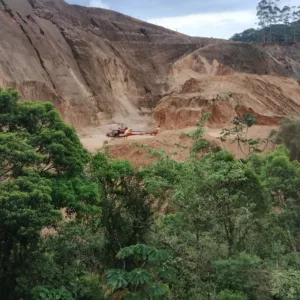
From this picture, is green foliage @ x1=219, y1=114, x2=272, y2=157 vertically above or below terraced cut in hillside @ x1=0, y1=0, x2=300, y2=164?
below

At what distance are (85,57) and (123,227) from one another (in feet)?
105

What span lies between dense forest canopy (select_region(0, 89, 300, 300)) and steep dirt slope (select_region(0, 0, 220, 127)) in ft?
70.9

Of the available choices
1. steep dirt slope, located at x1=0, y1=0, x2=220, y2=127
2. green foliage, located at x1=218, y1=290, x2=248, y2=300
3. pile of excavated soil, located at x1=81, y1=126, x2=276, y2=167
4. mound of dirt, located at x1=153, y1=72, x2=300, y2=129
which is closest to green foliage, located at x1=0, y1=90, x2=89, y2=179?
green foliage, located at x1=218, y1=290, x2=248, y2=300

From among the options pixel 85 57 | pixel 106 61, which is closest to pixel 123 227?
pixel 85 57

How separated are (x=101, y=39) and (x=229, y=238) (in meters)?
36.1

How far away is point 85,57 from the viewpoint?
40281mm

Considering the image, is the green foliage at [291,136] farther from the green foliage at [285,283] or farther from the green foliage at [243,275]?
the green foliage at [285,283]

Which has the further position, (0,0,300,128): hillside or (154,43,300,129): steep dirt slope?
(154,43,300,129): steep dirt slope

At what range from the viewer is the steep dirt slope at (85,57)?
110 feet

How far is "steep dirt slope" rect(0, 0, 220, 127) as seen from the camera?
3359 cm

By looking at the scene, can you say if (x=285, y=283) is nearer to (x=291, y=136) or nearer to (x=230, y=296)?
(x=230, y=296)

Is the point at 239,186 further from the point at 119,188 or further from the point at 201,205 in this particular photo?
the point at 119,188

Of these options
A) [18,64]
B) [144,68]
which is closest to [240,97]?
[144,68]

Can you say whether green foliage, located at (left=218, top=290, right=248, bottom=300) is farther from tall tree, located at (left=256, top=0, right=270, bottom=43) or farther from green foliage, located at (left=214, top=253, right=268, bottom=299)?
tall tree, located at (left=256, top=0, right=270, bottom=43)
